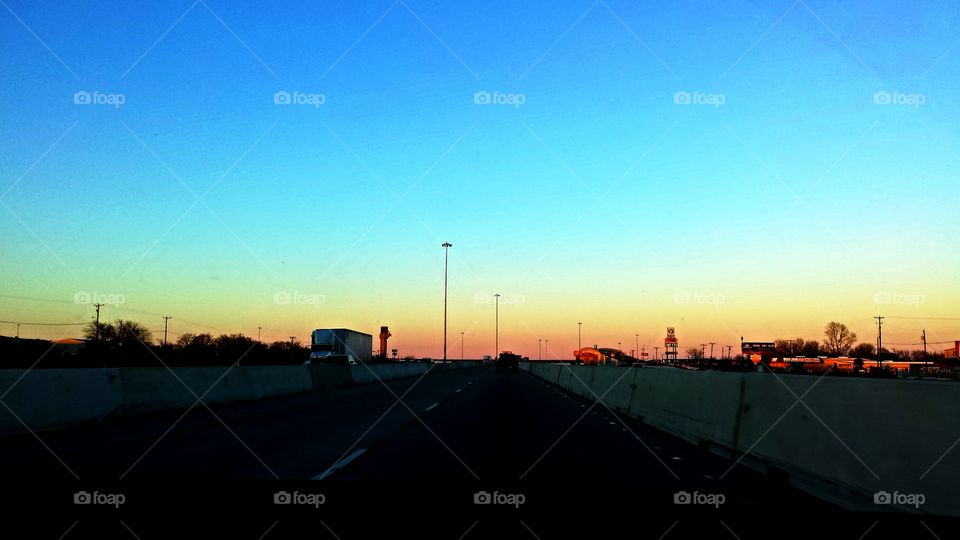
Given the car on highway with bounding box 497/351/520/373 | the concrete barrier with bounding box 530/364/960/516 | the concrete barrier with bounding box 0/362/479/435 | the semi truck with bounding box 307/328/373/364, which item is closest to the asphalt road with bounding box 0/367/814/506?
the concrete barrier with bounding box 530/364/960/516

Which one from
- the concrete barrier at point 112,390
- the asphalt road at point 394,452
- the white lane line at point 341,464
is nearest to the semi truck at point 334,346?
the concrete barrier at point 112,390

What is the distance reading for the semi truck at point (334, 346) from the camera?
59.0 metres

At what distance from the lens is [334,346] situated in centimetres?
6034

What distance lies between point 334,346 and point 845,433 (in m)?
54.8

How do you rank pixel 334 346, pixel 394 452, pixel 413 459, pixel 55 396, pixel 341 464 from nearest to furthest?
pixel 341 464, pixel 413 459, pixel 394 452, pixel 55 396, pixel 334 346

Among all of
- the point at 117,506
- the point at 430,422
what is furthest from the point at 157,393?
the point at 117,506

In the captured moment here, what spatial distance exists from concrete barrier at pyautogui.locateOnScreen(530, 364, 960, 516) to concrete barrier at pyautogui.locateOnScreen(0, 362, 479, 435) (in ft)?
38.3

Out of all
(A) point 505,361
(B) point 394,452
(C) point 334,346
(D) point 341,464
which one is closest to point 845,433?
(D) point 341,464

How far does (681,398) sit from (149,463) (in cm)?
937

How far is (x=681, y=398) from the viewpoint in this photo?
14570mm

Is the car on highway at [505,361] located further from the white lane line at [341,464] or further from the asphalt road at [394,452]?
the white lane line at [341,464]

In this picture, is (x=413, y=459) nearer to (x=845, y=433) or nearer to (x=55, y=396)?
(x=845, y=433)

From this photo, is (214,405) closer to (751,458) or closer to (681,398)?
(681,398)

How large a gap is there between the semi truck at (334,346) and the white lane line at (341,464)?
48.0m
